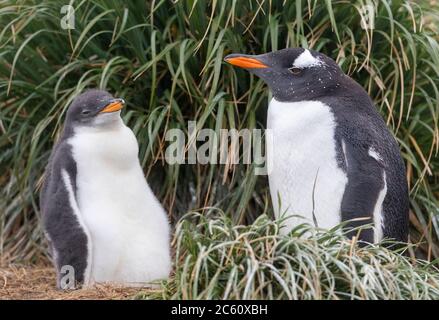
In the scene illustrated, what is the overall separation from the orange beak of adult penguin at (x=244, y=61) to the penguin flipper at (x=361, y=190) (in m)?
0.67

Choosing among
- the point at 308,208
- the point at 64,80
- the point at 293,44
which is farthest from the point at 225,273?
the point at 64,80

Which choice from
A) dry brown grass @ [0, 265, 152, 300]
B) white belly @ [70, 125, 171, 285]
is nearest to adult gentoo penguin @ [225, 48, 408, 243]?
white belly @ [70, 125, 171, 285]

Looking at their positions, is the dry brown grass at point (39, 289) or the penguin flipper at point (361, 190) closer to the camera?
the dry brown grass at point (39, 289)

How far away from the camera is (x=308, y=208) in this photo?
4.28 m

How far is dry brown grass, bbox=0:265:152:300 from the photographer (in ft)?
12.9

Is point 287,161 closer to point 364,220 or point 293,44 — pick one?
point 364,220

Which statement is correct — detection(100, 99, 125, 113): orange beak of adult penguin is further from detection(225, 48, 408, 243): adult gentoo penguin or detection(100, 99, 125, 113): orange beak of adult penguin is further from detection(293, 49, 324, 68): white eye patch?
detection(293, 49, 324, 68): white eye patch

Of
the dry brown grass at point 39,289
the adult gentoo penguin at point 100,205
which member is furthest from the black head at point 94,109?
the dry brown grass at point 39,289

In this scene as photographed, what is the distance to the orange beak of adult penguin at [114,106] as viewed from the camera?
13.5 feet

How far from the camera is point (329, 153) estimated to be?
423 centimetres

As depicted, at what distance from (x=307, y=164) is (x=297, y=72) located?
0.50m

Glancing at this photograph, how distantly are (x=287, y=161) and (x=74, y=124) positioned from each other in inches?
40.8

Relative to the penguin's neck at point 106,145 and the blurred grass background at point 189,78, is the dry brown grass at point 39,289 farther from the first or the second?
the penguin's neck at point 106,145

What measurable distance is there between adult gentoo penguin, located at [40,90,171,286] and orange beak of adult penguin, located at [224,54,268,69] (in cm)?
68
